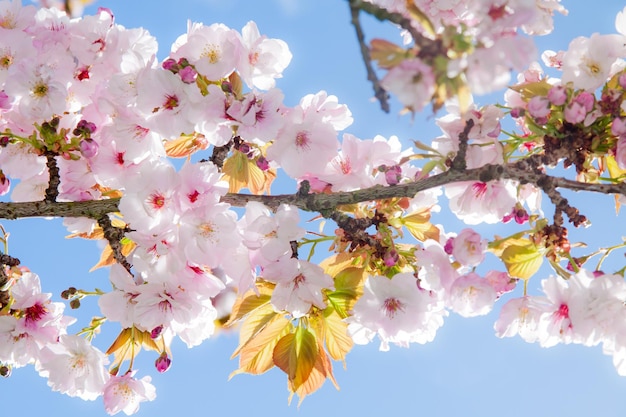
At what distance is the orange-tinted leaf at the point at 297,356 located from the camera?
73.7 inches

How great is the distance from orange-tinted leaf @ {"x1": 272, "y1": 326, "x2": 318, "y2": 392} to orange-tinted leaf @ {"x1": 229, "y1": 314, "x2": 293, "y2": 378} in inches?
2.4

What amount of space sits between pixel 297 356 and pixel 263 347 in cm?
13

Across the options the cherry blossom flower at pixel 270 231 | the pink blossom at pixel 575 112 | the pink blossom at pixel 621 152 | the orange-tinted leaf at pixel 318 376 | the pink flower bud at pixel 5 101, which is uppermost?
the pink flower bud at pixel 5 101

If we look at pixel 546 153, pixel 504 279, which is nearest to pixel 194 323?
pixel 504 279

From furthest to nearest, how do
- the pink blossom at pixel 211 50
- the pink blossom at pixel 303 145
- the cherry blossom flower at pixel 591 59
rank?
the pink blossom at pixel 303 145 < the pink blossom at pixel 211 50 < the cherry blossom flower at pixel 591 59

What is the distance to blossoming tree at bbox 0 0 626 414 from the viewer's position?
1.67 metres

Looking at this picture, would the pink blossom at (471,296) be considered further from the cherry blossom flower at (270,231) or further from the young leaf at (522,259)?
the cherry blossom flower at (270,231)

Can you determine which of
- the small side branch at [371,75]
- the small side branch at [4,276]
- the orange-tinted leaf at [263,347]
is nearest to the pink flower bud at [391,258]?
the orange-tinted leaf at [263,347]

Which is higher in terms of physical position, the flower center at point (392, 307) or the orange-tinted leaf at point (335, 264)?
the orange-tinted leaf at point (335, 264)

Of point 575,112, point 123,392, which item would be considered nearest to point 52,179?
point 123,392

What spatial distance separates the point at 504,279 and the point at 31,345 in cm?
133

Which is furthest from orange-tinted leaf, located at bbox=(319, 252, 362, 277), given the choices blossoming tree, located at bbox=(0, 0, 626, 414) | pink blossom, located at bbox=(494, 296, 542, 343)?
pink blossom, located at bbox=(494, 296, 542, 343)

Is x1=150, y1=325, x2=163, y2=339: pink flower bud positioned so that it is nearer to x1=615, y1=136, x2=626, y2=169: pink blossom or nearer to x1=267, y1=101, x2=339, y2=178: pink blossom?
x1=267, y1=101, x2=339, y2=178: pink blossom

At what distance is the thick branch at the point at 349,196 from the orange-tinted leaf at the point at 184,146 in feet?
0.86
